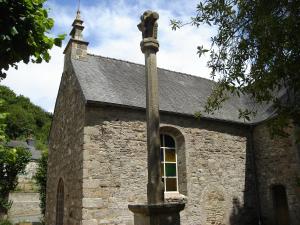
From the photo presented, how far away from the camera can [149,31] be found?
5.60 m

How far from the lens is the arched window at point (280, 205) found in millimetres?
11916

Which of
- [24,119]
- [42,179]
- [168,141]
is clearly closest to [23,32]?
[168,141]

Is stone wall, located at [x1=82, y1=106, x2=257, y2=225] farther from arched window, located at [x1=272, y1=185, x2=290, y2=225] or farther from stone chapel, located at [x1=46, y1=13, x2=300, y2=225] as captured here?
arched window, located at [x1=272, y1=185, x2=290, y2=225]

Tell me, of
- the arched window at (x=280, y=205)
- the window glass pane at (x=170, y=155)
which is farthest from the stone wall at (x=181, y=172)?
the arched window at (x=280, y=205)

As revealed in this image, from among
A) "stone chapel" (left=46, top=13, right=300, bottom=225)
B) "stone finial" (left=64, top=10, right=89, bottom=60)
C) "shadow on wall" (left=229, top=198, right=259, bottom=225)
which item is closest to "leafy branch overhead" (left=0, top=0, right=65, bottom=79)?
"stone chapel" (left=46, top=13, right=300, bottom=225)

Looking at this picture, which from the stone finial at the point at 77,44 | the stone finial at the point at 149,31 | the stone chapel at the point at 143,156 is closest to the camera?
the stone finial at the point at 149,31

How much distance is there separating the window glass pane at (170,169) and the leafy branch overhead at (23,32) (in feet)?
25.3

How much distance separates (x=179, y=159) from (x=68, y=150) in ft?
13.3

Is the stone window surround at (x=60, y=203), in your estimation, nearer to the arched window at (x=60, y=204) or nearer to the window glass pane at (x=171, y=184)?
the arched window at (x=60, y=204)

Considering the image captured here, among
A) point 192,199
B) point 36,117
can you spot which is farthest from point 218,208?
point 36,117

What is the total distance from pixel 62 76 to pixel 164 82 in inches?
174

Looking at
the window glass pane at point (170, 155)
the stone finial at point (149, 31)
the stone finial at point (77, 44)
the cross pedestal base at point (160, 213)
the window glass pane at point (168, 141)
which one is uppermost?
the stone finial at point (77, 44)

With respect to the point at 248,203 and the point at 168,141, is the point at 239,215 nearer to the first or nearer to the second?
the point at 248,203

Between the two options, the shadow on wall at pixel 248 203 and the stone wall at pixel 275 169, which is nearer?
the stone wall at pixel 275 169
